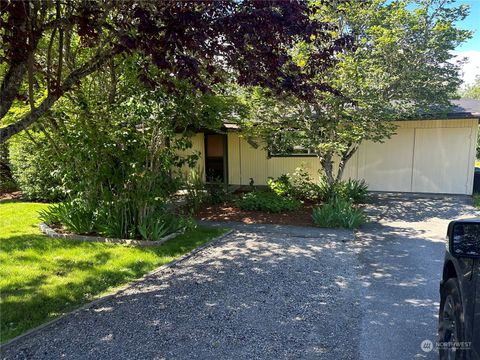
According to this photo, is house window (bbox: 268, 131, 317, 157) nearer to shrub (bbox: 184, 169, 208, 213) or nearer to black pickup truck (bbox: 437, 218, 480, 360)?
shrub (bbox: 184, 169, 208, 213)

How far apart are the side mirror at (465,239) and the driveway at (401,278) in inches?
46.6

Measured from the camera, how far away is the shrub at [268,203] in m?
9.03

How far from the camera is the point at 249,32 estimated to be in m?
3.36

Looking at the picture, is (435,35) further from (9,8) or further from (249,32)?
(9,8)

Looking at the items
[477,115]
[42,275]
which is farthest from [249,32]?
[477,115]

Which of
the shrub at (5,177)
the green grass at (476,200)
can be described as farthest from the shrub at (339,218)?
the shrub at (5,177)

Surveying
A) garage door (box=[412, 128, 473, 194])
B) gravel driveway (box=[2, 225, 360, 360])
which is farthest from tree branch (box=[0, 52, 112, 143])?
garage door (box=[412, 128, 473, 194])

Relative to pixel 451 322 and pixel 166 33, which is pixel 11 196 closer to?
pixel 166 33

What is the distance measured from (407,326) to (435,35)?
7500mm

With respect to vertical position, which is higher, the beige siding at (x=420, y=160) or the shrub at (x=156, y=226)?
the beige siding at (x=420, y=160)

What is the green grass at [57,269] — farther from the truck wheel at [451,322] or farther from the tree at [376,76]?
the tree at [376,76]

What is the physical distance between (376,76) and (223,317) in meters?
6.97

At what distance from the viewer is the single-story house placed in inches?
440

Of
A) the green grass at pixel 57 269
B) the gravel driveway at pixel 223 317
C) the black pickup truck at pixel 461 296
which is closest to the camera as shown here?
the black pickup truck at pixel 461 296
